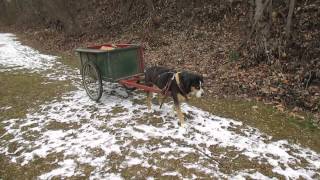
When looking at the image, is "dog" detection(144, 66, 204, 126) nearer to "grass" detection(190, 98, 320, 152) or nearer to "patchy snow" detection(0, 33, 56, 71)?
"grass" detection(190, 98, 320, 152)

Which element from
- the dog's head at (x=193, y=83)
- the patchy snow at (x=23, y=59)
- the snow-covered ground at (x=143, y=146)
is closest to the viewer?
the snow-covered ground at (x=143, y=146)

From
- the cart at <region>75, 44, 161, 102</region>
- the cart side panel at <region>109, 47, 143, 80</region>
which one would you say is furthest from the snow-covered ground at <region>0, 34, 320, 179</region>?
the cart side panel at <region>109, 47, 143, 80</region>

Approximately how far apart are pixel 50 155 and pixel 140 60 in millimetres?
3432

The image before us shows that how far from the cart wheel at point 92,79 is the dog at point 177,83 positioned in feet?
5.30

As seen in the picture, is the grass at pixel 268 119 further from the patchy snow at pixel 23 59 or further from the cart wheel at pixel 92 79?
the patchy snow at pixel 23 59

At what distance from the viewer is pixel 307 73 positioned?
28.9 ft

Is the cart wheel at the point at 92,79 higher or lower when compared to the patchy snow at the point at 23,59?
higher

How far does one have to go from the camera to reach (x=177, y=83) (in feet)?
21.7

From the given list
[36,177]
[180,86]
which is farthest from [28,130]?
[180,86]

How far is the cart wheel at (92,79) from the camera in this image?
27.3 ft

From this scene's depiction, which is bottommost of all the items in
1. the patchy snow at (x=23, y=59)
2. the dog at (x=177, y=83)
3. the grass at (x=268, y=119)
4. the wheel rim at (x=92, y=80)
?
the patchy snow at (x=23, y=59)

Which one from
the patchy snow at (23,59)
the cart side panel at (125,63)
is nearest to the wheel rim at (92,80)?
the cart side panel at (125,63)

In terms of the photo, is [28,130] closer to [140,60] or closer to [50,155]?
[50,155]

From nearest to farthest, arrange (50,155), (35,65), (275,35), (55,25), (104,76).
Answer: (50,155) → (104,76) → (275,35) → (35,65) → (55,25)
